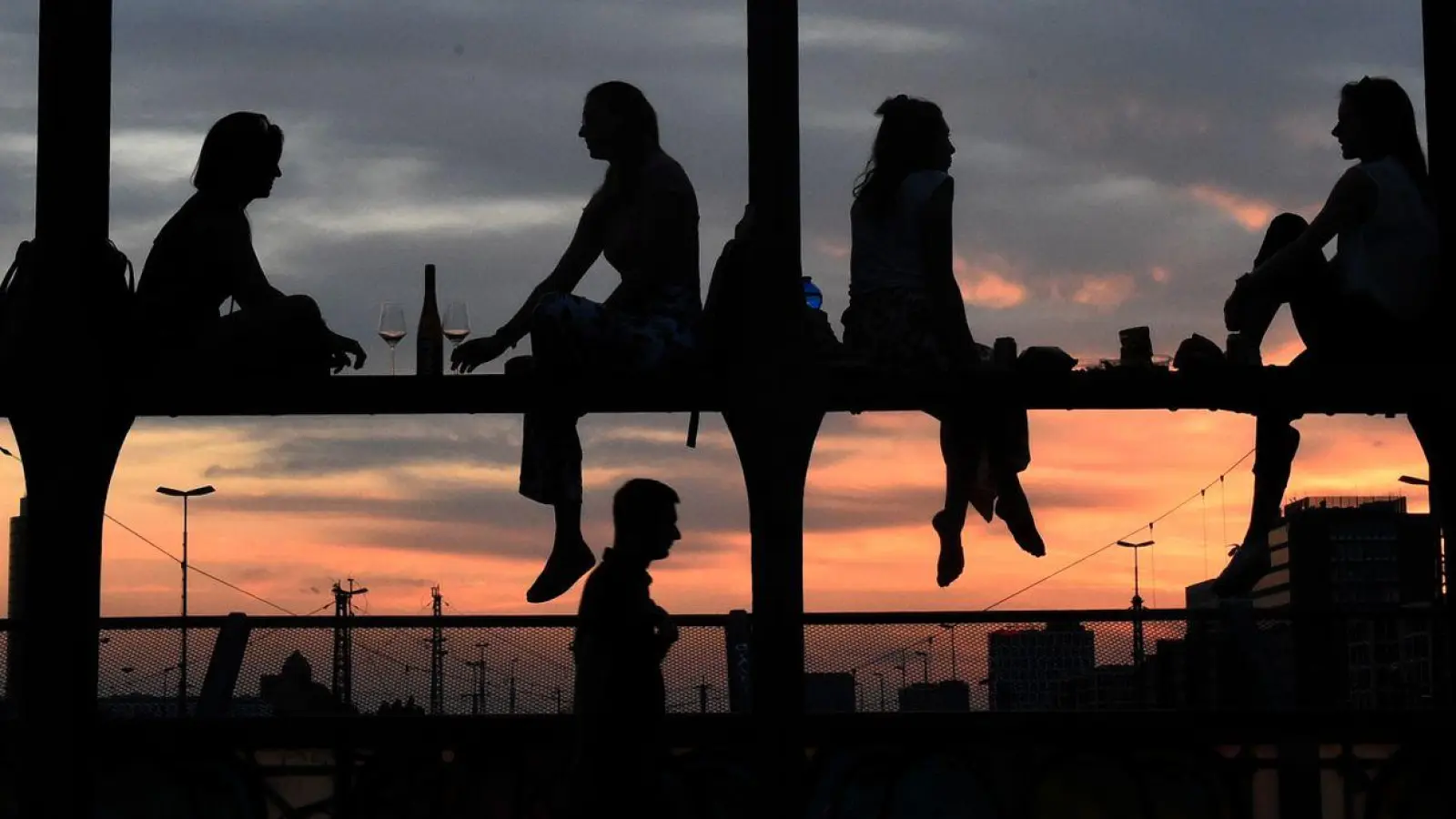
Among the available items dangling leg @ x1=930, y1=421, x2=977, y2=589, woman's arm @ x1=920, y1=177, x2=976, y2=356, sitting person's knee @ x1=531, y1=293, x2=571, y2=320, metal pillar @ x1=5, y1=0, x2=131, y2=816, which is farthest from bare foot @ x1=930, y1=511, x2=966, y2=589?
metal pillar @ x1=5, y1=0, x2=131, y2=816

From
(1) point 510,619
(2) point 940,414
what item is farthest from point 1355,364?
(1) point 510,619

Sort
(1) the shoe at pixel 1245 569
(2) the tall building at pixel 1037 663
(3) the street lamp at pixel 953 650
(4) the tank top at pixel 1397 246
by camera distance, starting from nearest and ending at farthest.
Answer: (4) the tank top at pixel 1397 246, (1) the shoe at pixel 1245 569, (2) the tall building at pixel 1037 663, (3) the street lamp at pixel 953 650

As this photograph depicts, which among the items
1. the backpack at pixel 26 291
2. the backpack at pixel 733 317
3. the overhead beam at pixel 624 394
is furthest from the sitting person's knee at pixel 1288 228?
the backpack at pixel 26 291

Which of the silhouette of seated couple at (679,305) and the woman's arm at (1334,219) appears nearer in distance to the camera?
the silhouette of seated couple at (679,305)

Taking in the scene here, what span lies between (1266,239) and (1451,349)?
1.01 metres

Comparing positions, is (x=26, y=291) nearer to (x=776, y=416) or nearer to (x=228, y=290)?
(x=228, y=290)

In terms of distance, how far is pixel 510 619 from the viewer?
1206 cm

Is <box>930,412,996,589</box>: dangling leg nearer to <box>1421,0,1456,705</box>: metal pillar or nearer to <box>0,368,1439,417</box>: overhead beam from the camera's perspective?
<box>0,368,1439,417</box>: overhead beam

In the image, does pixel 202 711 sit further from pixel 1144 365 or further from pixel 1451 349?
pixel 1451 349

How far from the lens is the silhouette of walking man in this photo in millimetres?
7383

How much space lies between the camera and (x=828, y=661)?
1231cm

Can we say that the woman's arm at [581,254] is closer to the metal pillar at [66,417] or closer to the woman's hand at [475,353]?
the woman's hand at [475,353]

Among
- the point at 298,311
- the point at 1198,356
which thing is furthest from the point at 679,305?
the point at 1198,356

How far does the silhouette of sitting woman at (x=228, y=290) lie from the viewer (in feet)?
29.4
